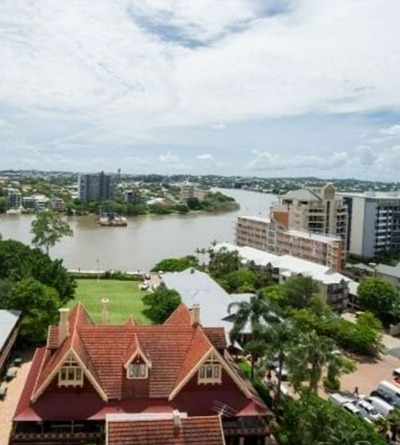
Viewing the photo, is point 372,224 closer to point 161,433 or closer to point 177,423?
point 177,423

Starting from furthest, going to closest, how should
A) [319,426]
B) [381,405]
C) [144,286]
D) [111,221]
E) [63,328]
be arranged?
[111,221], [144,286], [381,405], [63,328], [319,426]

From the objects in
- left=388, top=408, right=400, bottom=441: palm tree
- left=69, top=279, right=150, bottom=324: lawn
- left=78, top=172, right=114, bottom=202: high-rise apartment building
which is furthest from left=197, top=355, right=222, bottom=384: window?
left=78, top=172, right=114, bottom=202: high-rise apartment building

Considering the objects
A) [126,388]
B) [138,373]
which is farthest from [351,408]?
[126,388]

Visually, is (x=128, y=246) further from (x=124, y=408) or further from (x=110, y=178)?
(x=110, y=178)

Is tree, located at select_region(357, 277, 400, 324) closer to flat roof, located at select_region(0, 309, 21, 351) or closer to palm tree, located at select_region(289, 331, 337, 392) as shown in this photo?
palm tree, located at select_region(289, 331, 337, 392)

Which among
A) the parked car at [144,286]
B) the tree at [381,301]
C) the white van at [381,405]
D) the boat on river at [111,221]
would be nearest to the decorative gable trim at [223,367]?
the white van at [381,405]

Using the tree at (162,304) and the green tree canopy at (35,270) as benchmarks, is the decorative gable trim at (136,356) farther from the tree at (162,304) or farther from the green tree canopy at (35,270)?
the green tree canopy at (35,270)

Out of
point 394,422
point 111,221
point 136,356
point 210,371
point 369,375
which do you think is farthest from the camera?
point 111,221
